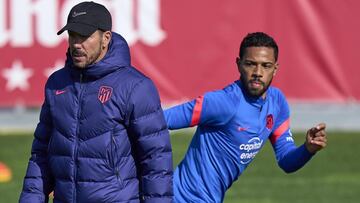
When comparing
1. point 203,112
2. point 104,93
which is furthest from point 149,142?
point 203,112

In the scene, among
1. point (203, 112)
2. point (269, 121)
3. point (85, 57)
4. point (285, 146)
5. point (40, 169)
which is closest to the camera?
point (85, 57)

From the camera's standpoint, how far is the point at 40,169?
6520mm

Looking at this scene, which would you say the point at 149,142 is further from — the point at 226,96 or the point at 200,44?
the point at 200,44

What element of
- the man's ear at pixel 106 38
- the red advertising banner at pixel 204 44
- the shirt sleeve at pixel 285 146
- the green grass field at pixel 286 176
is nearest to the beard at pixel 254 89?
the shirt sleeve at pixel 285 146

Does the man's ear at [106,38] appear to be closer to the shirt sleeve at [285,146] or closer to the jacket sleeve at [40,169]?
the jacket sleeve at [40,169]

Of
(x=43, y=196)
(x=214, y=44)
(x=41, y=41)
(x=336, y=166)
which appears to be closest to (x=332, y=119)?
(x=214, y=44)

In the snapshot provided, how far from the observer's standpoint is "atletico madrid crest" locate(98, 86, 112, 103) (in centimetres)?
622

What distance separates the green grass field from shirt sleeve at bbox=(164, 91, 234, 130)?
479 centimetres

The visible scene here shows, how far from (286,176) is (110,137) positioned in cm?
810

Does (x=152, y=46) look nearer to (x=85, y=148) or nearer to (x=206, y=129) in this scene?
(x=206, y=129)

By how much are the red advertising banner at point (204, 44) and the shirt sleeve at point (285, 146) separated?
8.92 metres

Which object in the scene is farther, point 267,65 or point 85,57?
point 267,65

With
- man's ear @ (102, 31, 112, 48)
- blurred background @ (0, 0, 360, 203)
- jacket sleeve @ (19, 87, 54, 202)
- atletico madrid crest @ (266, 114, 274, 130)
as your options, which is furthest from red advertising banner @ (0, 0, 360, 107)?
man's ear @ (102, 31, 112, 48)

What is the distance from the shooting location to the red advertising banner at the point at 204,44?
17.1m
